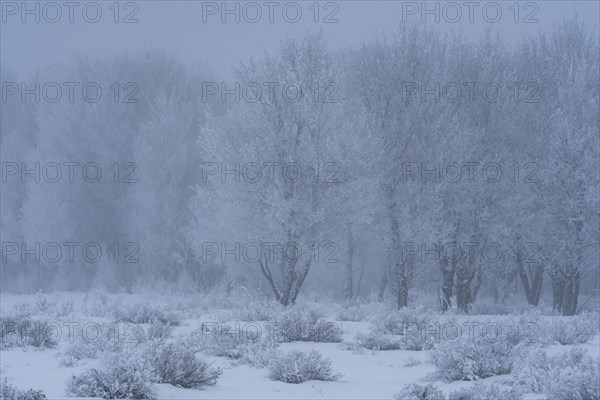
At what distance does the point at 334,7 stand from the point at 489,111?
20.4 feet

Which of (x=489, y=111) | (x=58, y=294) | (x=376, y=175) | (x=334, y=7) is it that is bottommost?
(x=58, y=294)

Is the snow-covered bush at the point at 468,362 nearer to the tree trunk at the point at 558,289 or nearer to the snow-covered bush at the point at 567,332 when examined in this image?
the snow-covered bush at the point at 567,332

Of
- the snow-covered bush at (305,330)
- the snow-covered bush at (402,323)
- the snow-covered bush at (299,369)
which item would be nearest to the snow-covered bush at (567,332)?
the snow-covered bush at (402,323)

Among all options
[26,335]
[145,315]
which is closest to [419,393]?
[26,335]

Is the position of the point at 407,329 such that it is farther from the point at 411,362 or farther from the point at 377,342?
the point at 411,362

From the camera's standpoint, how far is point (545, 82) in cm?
2527

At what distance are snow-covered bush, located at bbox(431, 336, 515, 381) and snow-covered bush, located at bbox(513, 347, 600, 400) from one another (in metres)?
0.23

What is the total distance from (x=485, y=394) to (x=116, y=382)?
3603 millimetres

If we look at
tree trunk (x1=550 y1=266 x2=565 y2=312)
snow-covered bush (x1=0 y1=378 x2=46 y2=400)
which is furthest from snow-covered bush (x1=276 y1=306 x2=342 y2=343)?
tree trunk (x1=550 y1=266 x2=565 y2=312)

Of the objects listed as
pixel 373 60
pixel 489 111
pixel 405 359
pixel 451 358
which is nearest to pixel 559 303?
pixel 489 111

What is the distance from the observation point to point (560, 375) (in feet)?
22.9

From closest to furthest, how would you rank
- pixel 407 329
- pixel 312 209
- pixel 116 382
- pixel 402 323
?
pixel 116 382, pixel 407 329, pixel 402 323, pixel 312 209

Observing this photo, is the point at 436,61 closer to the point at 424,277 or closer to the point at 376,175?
the point at 376,175

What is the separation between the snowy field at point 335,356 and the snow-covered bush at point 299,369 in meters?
0.02
